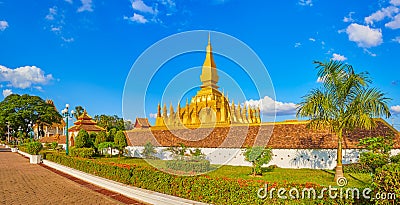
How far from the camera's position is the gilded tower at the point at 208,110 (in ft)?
93.7

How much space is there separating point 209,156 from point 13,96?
4038cm

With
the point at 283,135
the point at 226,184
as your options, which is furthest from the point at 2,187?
the point at 283,135

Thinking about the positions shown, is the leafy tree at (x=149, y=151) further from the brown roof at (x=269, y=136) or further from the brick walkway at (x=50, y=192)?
the brick walkway at (x=50, y=192)

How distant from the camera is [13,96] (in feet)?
155

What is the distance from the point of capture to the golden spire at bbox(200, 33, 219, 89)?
105 ft

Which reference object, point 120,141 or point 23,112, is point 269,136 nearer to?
point 120,141

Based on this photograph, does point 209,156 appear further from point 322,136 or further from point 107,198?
point 107,198

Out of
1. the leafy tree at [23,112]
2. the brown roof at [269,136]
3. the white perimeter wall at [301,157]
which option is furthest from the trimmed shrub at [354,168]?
the leafy tree at [23,112]

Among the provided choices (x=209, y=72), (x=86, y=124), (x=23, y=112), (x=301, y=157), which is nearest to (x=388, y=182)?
(x=301, y=157)

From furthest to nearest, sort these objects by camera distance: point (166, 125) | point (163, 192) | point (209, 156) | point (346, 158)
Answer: point (166, 125) → point (209, 156) → point (346, 158) → point (163, 192)

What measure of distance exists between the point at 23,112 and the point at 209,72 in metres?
30.9

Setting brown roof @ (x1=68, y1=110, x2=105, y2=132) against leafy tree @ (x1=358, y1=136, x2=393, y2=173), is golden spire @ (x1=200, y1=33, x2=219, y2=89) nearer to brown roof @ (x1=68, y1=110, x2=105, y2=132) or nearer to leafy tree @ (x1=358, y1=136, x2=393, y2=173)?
brown roof @ (x1=68, y1=110, x2=105, y2=132)

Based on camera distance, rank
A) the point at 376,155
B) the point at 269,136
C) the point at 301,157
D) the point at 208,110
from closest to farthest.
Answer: the point at 376,155 < the point at 301,157 < the point at 269,136 < the point at 208,110

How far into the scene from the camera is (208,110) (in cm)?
2952
